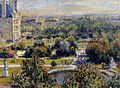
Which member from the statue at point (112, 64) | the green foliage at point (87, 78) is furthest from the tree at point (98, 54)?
the green foliage at point (87, 78)

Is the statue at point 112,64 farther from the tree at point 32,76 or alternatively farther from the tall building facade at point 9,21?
the tall building facade at point 9,21

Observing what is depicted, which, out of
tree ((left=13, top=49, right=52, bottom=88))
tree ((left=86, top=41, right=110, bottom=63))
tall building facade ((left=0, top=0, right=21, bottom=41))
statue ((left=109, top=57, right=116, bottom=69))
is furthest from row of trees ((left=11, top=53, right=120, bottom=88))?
tall building facade ((left=0, top=0, right=21, bottom=41))

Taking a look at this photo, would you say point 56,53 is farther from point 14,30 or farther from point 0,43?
point 14,30

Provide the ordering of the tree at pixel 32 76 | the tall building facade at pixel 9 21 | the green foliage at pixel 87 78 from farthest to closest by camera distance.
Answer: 1. the tall building facade at pixel 9 21
2. the tree at pixel 32 76
3. the green foliage at pixel 87 78

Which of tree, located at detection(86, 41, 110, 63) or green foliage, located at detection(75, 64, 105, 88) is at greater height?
green foliage, located at detection(75, 64, 105, 88)

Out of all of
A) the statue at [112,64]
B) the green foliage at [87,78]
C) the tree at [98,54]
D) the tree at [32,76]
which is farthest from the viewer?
the tree at [98,54]

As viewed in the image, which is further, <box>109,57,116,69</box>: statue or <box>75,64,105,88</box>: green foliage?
<box>109,57,116,69</box>: statue

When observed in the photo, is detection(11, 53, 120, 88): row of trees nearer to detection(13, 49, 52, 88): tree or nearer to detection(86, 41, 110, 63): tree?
detection(13, 49, 52, 88): tree
